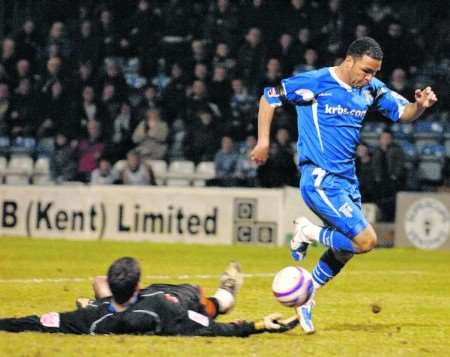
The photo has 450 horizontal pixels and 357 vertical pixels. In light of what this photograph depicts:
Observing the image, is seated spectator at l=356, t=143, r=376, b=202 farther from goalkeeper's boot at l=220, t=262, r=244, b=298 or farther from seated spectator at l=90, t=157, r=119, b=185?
goalkeeper's boot at l=220, t=262, r=244, b=298

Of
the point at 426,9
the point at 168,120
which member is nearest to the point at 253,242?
the point at 168,120

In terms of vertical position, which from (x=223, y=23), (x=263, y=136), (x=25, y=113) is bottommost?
(x=263, y=136)

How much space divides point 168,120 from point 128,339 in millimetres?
14153

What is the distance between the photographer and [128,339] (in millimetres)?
7836

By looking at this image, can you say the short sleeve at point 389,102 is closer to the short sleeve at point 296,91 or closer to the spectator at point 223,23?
the short sleeve at point 296,91

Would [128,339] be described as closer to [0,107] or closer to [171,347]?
[171,347]

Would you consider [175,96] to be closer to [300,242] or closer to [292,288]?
[300,242]

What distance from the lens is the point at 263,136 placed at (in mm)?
8938

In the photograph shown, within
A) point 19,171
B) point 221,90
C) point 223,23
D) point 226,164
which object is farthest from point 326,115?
point 223,23

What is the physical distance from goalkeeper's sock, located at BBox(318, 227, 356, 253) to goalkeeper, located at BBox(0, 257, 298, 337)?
2.99ft

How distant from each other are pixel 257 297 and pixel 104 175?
9.29m

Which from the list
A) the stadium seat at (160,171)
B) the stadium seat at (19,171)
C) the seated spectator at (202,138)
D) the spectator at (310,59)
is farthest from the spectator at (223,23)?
the stadium seat at (19,171)

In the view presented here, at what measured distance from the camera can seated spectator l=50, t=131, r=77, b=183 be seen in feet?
70.4

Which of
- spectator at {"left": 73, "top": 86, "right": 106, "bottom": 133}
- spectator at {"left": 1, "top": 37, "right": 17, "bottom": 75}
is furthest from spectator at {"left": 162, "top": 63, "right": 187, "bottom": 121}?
spectator at {"left": 1, "top": 37, "right": 17, "bottom": 75}
